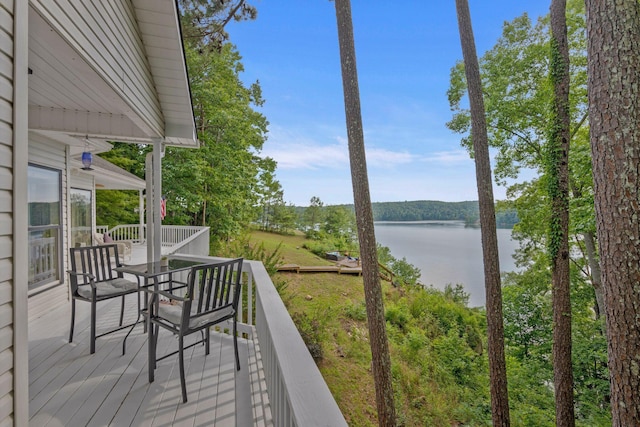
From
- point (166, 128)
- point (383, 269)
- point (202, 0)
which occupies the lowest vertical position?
point (383, 269)

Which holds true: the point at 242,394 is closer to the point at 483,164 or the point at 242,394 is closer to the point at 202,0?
the point at 483,164

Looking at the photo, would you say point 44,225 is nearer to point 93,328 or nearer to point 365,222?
point 93,328

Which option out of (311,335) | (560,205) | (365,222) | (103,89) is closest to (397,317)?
(311,335)

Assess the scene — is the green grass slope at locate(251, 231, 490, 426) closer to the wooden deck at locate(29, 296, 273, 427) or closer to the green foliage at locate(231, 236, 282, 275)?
the green foliage at locate(231, 236, 282, 275)

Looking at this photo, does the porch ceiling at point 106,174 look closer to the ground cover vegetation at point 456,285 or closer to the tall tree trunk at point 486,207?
the ground cover vegetation at point 456,285

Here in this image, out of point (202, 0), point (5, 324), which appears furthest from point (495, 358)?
point (202, 0)

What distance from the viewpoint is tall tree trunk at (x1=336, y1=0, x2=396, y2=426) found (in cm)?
449

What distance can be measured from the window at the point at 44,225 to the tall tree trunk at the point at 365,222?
14.1 ft

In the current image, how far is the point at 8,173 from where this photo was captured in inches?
52.5

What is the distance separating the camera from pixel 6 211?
1324 millimetres

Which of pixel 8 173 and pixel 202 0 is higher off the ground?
pixel 202 0

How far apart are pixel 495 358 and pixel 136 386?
5.27 metres

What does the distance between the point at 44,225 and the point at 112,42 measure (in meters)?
3.01

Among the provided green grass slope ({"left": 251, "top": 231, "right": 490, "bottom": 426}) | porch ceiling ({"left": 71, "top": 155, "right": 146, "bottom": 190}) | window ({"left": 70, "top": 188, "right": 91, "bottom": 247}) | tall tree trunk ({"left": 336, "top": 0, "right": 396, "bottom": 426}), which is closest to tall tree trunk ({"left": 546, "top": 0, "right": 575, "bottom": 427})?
green grass slope ({"left": 251, "top": 231, "right": 490, "bottom": 426})
